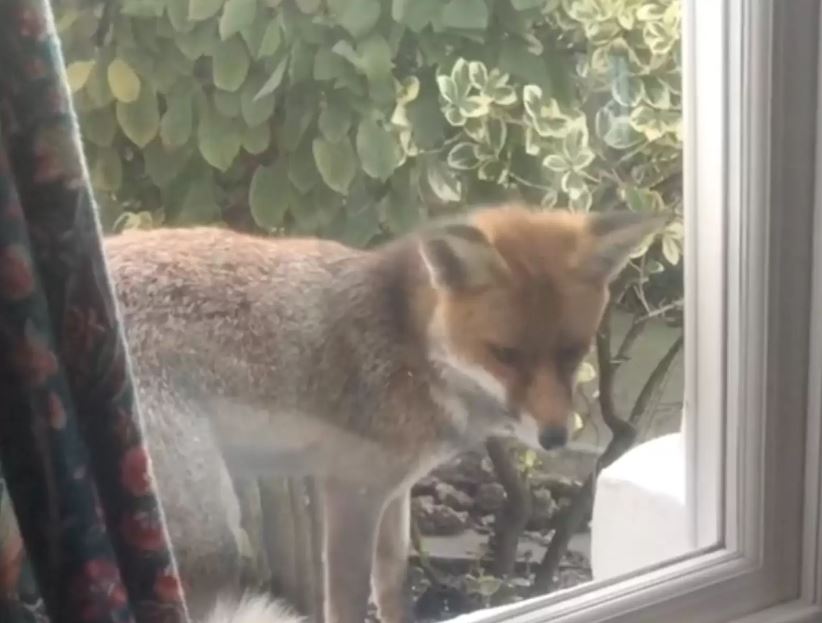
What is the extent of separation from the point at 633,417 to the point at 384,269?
1.14ft

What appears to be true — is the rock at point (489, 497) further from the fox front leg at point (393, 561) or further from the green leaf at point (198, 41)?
the green leaf at point (198, 41)

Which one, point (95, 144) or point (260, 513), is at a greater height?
point (95, 144)

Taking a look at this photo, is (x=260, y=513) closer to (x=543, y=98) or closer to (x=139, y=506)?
(x=139, y=506)

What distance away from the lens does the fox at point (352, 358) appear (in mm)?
1048

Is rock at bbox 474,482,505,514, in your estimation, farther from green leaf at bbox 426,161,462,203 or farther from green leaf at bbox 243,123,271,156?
green leaf at bbox 243,123,271,156

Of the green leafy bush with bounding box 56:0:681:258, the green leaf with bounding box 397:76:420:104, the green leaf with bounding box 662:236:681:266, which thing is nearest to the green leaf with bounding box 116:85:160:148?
the green leafy bush with bounding box 56:0:681:258

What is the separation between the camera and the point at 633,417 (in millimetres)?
1331

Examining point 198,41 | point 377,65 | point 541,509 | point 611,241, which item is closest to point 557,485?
point 541,509

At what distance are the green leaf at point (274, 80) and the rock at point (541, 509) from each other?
0.47m

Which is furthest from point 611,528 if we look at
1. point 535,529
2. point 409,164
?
point 409,164

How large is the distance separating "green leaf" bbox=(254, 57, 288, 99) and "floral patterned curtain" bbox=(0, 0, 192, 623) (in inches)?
12.5

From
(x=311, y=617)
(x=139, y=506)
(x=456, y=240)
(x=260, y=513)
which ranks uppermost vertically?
(x=456, y=240)

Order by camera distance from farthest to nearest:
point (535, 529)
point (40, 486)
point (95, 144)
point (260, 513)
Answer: point (535, 529) < point (260, 513) < point (95, 144) < point (40, 486)

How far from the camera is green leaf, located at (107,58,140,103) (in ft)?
3.24
